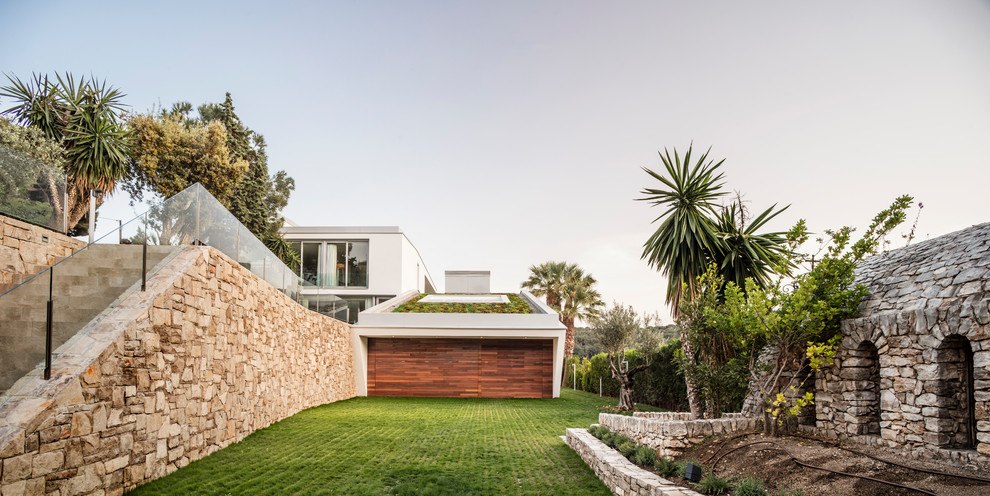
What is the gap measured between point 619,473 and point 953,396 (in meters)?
3.98

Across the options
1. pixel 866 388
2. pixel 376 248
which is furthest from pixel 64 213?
pixel 376 248

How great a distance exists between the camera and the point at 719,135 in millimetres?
14406

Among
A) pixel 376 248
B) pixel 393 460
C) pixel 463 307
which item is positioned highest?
pixel 376 248

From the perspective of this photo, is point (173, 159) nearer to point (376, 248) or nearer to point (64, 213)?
point (376, 248)

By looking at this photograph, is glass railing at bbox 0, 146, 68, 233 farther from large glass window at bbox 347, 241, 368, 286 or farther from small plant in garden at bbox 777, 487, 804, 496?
large glass window at bbox 347, 241, 368, 286

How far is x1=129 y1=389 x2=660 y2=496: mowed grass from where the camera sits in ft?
21.4

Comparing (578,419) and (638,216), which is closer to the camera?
(578,419)

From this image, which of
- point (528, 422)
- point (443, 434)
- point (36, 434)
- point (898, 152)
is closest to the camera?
point (36, 434)

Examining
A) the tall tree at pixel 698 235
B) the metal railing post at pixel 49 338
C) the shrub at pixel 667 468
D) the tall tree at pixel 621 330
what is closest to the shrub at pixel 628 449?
the shrub at pixel 667 468

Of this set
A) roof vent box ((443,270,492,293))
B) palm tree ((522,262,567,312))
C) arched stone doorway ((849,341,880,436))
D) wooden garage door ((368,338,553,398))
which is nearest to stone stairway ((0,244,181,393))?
arched stone doorway ((849,341,880,436))

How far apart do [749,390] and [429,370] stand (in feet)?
43.7

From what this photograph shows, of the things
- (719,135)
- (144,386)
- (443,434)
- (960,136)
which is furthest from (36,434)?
(960,136)

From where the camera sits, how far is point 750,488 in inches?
201

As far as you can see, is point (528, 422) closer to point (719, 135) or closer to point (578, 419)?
point (578, 419)
